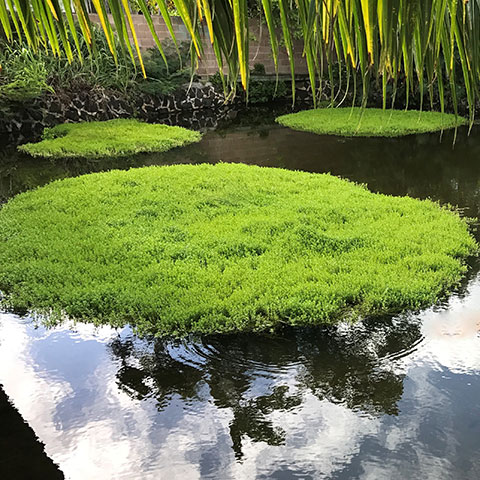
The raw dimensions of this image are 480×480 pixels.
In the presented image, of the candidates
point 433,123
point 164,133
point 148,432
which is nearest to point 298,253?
point 148,432

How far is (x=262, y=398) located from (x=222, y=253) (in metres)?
1.63

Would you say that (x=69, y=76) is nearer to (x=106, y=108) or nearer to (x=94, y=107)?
(x=94, y=107)

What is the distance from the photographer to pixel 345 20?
0.64 m

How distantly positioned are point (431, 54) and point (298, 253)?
3.25m

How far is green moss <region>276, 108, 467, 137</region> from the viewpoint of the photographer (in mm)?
9031

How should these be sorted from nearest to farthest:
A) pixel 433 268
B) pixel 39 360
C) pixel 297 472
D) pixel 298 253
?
pixel 297 472, pixel 39 360, pixel 433 268, pixel 298 253

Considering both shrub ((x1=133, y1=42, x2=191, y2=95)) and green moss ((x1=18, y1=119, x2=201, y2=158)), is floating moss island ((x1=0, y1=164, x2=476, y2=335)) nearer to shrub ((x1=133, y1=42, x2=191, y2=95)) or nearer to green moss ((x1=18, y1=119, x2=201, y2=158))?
green moss ((x1=18, y1=119, x2=201, y2=158))

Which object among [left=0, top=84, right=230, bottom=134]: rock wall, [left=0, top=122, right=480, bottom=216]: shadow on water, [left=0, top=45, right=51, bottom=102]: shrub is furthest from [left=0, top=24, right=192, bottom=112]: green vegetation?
[left=0, top=122, right=480, bottom=216]: shadow on water

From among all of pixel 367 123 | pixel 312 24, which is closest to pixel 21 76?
pixel 367 123

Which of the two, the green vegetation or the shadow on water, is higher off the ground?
the green vegetation

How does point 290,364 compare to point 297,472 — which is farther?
point 290,364

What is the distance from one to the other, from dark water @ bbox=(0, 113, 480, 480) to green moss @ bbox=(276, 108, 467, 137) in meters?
5.93

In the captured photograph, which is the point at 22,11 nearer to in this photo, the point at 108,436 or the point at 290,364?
the point at 108,436

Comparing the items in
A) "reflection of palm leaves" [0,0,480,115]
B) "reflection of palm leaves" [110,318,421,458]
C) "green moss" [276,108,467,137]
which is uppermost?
"reflection of palm leaves" [0,0,480,115]
